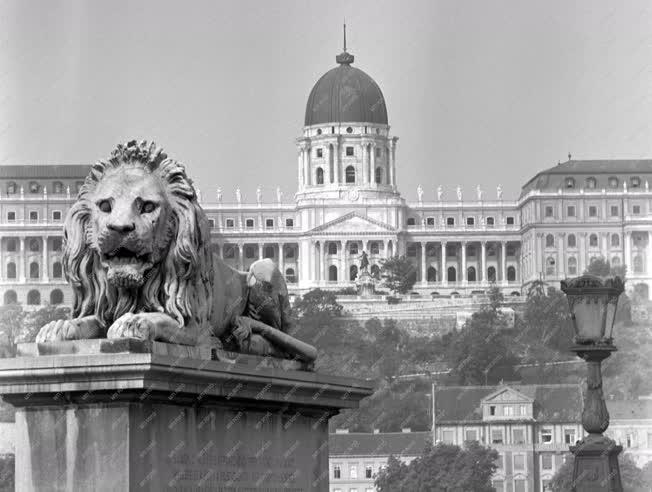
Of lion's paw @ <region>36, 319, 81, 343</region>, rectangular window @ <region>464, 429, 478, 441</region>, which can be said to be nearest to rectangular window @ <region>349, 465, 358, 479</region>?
rectangular window @ <region>464, 429, 478, 441</region>

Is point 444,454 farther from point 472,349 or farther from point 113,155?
point 113,155

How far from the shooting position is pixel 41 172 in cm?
19250

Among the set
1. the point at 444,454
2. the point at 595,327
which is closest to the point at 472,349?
the point at 444,454

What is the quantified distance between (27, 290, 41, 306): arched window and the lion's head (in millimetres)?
172235

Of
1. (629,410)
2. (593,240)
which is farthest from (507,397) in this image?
(593,240)

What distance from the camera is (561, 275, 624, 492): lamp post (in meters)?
14.2

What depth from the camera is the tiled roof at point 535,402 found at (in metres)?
133

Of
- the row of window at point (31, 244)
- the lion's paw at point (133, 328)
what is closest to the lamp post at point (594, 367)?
the lion's paw at point (133, 328)

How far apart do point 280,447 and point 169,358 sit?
146cm

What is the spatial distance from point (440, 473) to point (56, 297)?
6869 centimetres

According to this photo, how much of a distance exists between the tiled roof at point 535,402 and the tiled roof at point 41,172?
52.3 meters

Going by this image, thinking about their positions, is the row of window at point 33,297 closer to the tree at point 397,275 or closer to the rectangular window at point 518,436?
the tree at point 397,275

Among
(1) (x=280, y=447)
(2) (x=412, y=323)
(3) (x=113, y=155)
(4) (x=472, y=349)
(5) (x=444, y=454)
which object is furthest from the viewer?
(2) (x=412, y=323)

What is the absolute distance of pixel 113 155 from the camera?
11.0 m
